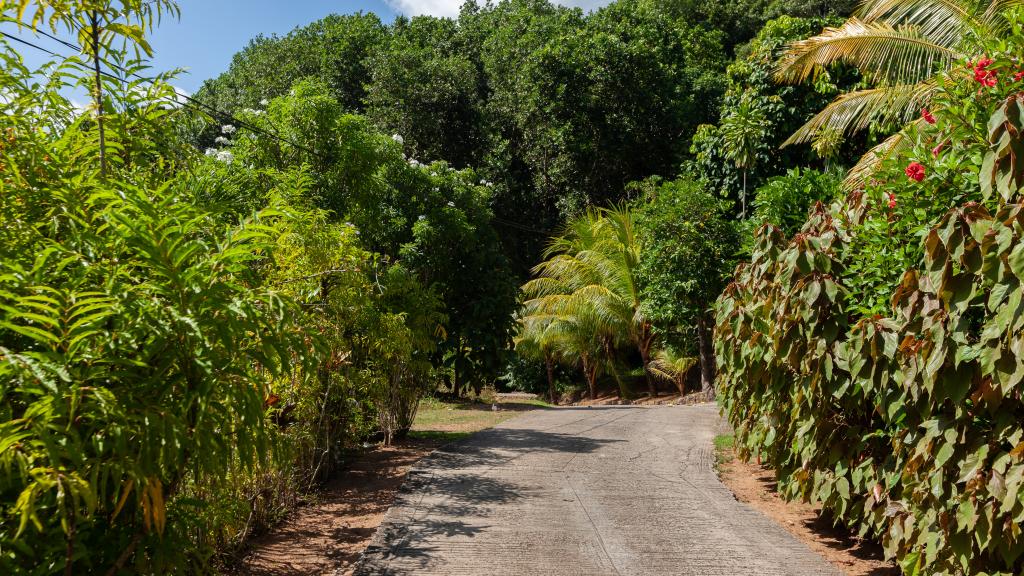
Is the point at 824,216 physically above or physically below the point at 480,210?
below

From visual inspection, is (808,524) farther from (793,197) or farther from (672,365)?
(672,365)

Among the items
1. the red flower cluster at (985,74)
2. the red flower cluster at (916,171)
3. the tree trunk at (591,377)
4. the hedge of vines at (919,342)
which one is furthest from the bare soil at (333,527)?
the tree trunk at (591,377)

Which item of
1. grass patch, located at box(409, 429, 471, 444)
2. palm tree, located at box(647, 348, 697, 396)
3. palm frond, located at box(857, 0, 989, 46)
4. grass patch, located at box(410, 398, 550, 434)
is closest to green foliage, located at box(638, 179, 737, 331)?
palm tree, located at box(647, 348, 697, 396)

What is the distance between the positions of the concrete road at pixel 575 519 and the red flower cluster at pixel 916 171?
277cm

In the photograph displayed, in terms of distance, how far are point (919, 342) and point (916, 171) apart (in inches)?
41.3

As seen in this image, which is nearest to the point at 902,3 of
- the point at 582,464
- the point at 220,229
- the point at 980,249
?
the point at 582,464

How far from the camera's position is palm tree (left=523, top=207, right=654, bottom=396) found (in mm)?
22391

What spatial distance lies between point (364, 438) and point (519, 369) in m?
20.0

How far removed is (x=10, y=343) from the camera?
2990 mm

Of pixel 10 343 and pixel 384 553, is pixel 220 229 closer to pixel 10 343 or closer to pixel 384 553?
pixel 10 343

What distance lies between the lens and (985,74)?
13.5ft

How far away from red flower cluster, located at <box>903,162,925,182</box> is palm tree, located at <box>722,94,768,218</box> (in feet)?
39.0

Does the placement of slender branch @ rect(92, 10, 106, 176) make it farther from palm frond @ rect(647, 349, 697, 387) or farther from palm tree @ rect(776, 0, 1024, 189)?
palm frond @ rect(647, 349, 697, 387)

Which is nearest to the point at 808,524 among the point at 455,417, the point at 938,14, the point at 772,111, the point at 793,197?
the point at 793,197
